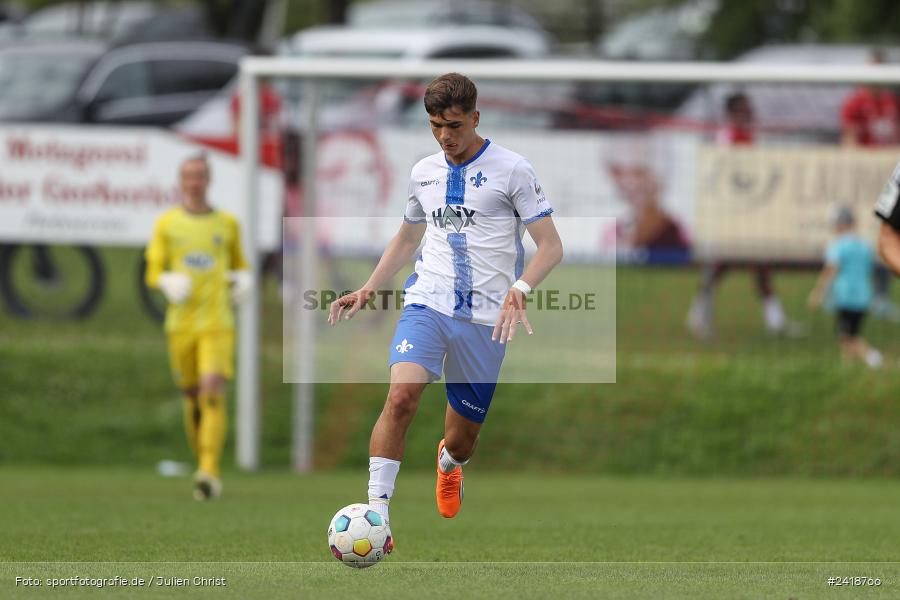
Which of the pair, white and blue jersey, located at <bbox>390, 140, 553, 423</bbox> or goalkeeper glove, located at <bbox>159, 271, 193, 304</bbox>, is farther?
goalkeeper glove, located at <bbox>159, 271, 193, 304</bbox>

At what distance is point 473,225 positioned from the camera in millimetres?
7812

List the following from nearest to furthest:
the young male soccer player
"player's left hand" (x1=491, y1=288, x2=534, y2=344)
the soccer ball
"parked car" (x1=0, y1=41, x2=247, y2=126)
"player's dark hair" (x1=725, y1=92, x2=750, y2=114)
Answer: the soccer ball, "player's left hand" (x1=491, y1=288, x2=534, y2=344), the young male soccer player, "player's dark hair" (x1=725, y1=92, x2=750, y2=114), "parked car" (x1=0, y1=41, x2=247, y2=126)

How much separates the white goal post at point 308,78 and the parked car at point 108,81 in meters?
5.78

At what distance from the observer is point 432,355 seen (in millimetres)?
7711

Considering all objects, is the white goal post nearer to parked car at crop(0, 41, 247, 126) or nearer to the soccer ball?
parked car at crop(0, 41, 247, 126)

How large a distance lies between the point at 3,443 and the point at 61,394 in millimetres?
797

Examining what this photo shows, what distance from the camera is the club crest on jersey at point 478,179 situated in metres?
7.74

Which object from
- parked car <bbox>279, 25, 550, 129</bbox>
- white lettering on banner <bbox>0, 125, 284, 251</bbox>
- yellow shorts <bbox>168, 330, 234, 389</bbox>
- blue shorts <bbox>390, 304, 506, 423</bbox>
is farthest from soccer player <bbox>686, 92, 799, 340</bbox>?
parked car <bbox>279, 25, 550, 129</bbox>

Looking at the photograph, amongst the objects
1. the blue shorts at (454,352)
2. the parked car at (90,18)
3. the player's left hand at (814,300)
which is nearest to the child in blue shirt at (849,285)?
the player's left hand at (814,300)

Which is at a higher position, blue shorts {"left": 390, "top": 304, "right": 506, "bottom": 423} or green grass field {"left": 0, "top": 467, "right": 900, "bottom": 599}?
blue shorts {"left": 390, "top": 304, "right": 506, "bottom": 423}

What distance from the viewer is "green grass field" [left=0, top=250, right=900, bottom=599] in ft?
34.1

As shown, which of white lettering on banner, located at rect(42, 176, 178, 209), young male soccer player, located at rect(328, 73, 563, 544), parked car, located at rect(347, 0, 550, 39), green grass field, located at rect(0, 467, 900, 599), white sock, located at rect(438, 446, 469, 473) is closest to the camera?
green grass field, located at rect(0, 467, 900, 599)

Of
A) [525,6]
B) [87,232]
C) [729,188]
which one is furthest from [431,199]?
[525,6]

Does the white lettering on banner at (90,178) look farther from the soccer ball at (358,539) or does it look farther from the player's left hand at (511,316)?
the soccer ball at (358,539)
